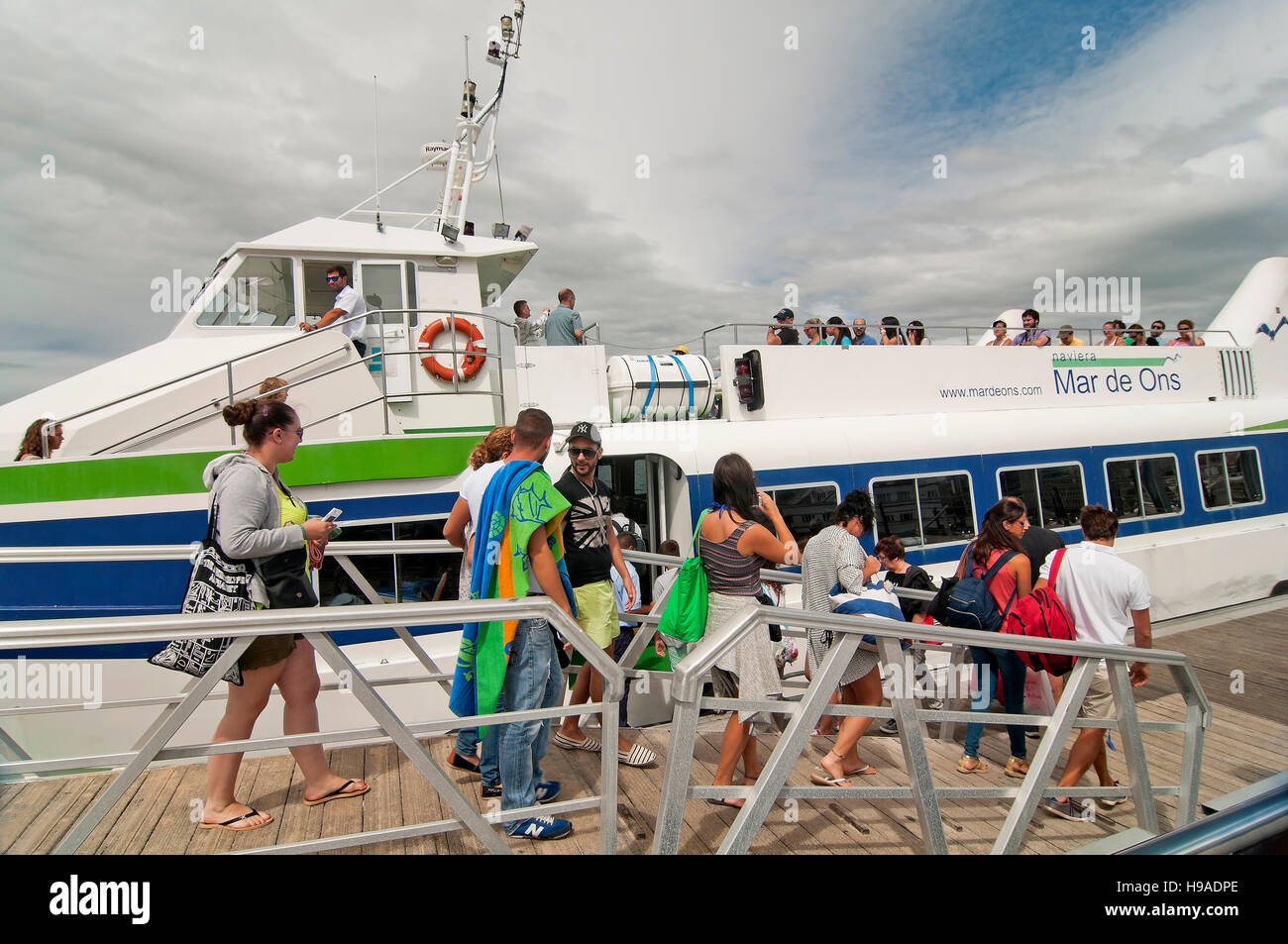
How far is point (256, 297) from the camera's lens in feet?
26.0

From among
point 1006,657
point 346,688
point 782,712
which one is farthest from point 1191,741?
point 346,688

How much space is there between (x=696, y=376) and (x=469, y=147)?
4836 millimetres

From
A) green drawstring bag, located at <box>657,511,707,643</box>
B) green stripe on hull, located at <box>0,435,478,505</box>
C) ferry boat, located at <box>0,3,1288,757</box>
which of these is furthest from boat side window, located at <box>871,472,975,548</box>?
green drawstring bag, located at <box>657,511,707,643</box>

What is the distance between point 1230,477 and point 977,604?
8368 mm

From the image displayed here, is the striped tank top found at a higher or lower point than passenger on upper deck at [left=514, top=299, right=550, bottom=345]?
lower

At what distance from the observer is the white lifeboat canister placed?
304 inches

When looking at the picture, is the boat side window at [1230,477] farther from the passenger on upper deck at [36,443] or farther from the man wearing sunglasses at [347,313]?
the passenger on upper deck at [36,443]

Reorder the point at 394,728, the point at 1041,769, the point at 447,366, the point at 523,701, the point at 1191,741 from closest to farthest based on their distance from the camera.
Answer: the point at 394,728 → the point at 523,701 → the point at 1041,769 → the point at 1191,741 → the point at 447,366

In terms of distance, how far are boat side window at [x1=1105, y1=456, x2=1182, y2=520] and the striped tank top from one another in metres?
7.40

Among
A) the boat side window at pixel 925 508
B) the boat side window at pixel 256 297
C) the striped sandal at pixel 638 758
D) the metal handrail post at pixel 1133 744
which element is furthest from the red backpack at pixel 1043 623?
the boat side window at pixel 256 297

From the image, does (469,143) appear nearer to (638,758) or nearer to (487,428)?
(487,428)

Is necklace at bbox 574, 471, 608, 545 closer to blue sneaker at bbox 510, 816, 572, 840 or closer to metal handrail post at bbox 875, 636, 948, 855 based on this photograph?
blue sneaker at bbox 510, 816, 572, 840

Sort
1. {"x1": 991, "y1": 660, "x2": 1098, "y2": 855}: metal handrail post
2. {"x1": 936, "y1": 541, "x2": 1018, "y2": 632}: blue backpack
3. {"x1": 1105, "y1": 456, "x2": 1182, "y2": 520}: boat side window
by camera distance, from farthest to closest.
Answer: {"x1": 1105, "y1": 456, "x2": 1182, "y2": 520}: boat side window < {"x1": 936, "y1": 541, "x2": 1018, "y2": 632}: blue backpack < {"x1": 991, "y1": 660, "x2": 1098, "y2": 855}: metal handrail post
